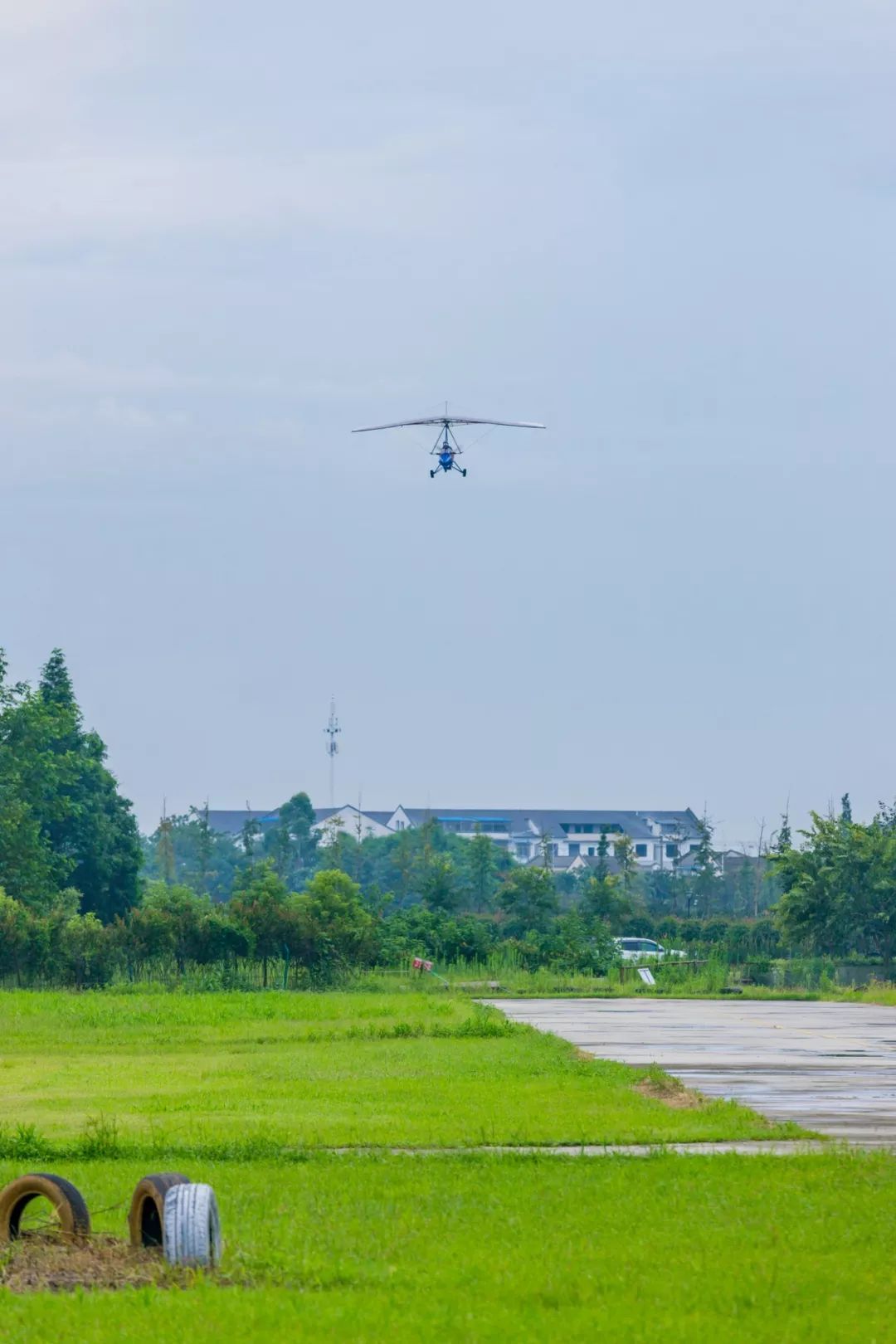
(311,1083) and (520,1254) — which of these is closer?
(520,1254)

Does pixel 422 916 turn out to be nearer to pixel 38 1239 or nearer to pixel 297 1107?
pixel 297 1107

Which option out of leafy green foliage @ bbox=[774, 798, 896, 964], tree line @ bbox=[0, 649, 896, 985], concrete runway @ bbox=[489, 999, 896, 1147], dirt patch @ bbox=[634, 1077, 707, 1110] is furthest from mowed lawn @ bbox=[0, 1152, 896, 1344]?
leafy green foliage @ bbox=[774, 798, 896, 964]

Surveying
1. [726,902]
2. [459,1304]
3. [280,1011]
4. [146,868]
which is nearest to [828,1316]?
[459,1304]

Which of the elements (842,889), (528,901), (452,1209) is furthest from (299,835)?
(452,1209)

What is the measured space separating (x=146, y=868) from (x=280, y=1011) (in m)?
Result: 100

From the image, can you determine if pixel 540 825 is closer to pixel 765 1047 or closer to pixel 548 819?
pixel 548 819

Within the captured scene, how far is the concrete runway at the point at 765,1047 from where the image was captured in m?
19.9

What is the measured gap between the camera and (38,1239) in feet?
38.1

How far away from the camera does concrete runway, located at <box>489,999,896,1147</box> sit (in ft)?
65.4

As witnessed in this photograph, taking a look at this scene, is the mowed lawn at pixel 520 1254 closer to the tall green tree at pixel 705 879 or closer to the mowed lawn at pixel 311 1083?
the mowed lawn at pixel 311 1083

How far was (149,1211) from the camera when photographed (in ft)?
37.3

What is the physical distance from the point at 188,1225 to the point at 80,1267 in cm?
81

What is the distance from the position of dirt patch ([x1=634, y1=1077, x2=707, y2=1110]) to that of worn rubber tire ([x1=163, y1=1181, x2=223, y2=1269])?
9.69m

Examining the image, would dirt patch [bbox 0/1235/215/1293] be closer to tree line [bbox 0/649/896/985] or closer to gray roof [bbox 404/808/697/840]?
tree line [bbox 0/649/896/985]
